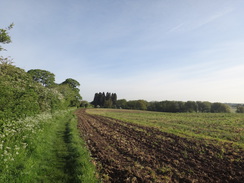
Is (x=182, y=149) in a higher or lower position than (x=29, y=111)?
lower

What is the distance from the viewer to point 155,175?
252 inches

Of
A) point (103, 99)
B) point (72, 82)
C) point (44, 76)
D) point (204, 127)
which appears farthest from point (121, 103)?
point (204, 127)

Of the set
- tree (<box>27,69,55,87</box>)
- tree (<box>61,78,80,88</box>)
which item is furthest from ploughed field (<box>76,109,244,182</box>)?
tree (<box>61,78,80,88</box>)

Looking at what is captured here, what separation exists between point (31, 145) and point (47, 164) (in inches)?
74.5

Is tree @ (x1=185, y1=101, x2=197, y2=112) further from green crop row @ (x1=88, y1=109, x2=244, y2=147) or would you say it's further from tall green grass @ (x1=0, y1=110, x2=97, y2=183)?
tall green grass @ (x1=0, y1=110, x2=97, y2=183)

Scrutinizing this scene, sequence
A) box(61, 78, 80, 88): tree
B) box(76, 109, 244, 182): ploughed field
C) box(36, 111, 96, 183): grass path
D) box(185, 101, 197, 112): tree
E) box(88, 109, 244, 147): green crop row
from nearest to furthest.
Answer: box(36, 111, 96, 183): grass path, box(76, 109, 244, 182): ploughed field, box(88, 109, 244, 147): green crop row, box(61, 78, 80, 88): tree, box(185, 101, 197, 112): tree

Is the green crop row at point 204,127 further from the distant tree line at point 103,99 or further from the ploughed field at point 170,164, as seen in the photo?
the distant tree line at point 103,99

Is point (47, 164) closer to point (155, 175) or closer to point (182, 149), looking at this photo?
point (155, 175)

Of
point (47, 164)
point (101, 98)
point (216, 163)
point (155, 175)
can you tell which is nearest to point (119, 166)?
point (155, 175)

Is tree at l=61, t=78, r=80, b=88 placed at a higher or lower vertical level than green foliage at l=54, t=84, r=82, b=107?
higher

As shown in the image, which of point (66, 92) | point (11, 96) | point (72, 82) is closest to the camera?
point (11, 96)

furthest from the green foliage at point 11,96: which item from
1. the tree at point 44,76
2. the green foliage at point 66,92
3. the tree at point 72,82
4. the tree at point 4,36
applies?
the tree at point 72,82

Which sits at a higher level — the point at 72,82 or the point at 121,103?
the point at 72,82

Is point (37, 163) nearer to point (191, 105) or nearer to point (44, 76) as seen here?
point (44, 76)
